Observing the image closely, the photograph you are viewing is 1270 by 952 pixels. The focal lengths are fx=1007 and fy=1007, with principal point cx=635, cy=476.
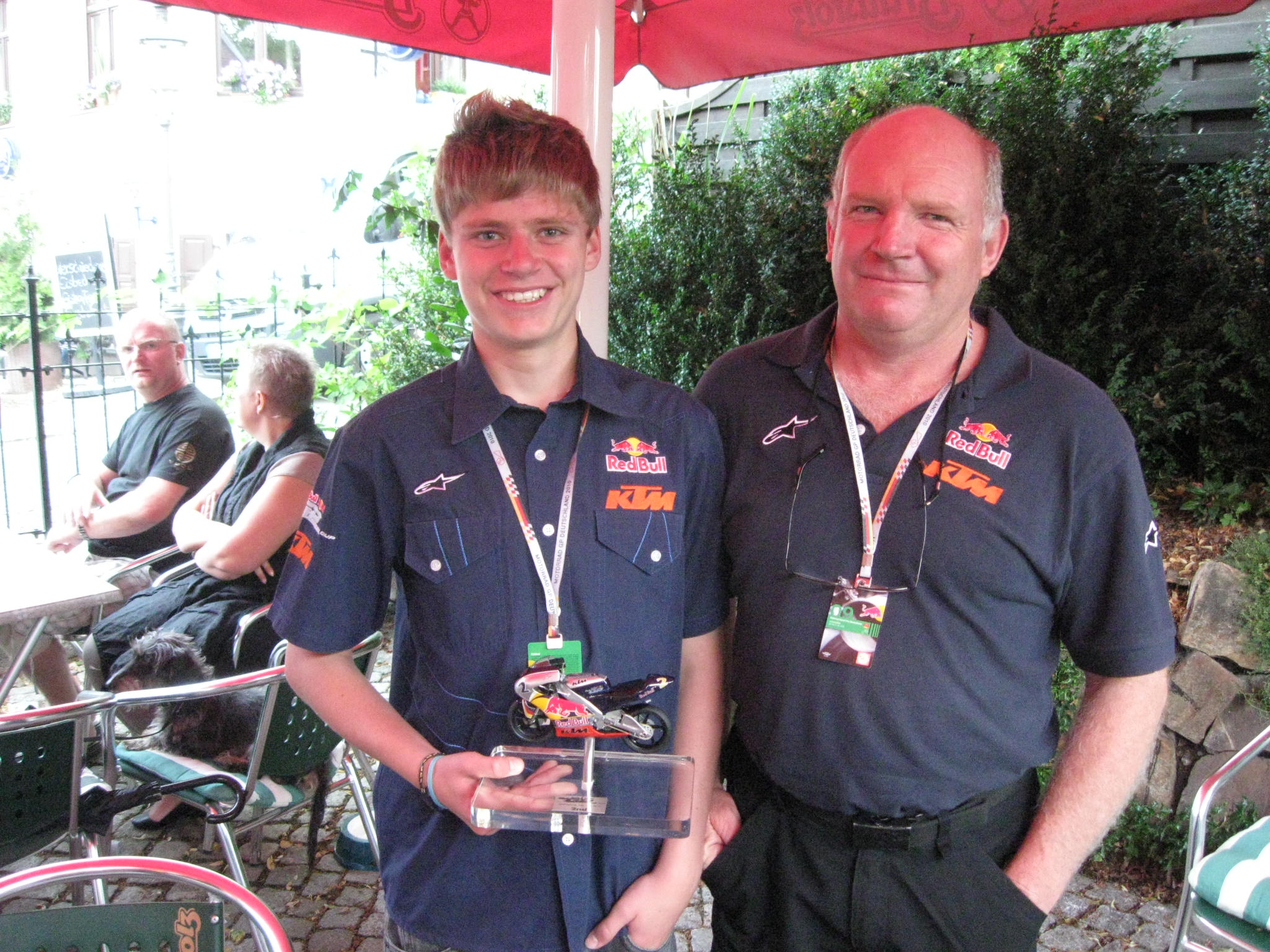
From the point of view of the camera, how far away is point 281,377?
377cm

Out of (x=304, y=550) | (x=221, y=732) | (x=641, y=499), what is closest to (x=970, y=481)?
(x=641, y=499)

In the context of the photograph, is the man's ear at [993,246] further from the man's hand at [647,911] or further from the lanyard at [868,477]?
the man's hand at [647,911]

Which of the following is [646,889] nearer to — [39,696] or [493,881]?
[493,881]

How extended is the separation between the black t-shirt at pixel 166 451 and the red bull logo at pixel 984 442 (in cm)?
389

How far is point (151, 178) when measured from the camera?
14.8 metres

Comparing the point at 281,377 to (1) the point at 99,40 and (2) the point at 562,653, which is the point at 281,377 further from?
(1) the point at 99,40

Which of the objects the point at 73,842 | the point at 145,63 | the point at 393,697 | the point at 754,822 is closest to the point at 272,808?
the point at 73,842

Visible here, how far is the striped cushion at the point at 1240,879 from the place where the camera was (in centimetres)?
230

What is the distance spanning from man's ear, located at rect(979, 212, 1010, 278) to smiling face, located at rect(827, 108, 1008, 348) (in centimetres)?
3

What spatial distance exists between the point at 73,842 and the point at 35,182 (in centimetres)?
1520

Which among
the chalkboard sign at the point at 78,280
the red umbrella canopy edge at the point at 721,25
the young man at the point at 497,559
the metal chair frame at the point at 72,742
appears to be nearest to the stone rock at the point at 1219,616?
the red umbrella canopy edge at the point at 721,25

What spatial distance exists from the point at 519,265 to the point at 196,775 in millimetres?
2277

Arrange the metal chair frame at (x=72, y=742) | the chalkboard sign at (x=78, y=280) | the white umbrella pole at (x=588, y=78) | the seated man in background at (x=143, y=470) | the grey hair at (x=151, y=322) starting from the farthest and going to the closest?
the chalkboard sign at (x=78, y=280) < the grey hair at (x=151, y=322) < the seated man in background at (x=143, y=470) < the white umbrella pole at (x=588, y=78) < the metal chair frame at (x=72, y=742)

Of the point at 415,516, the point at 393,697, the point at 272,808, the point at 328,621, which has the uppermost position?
the point at 415,516
